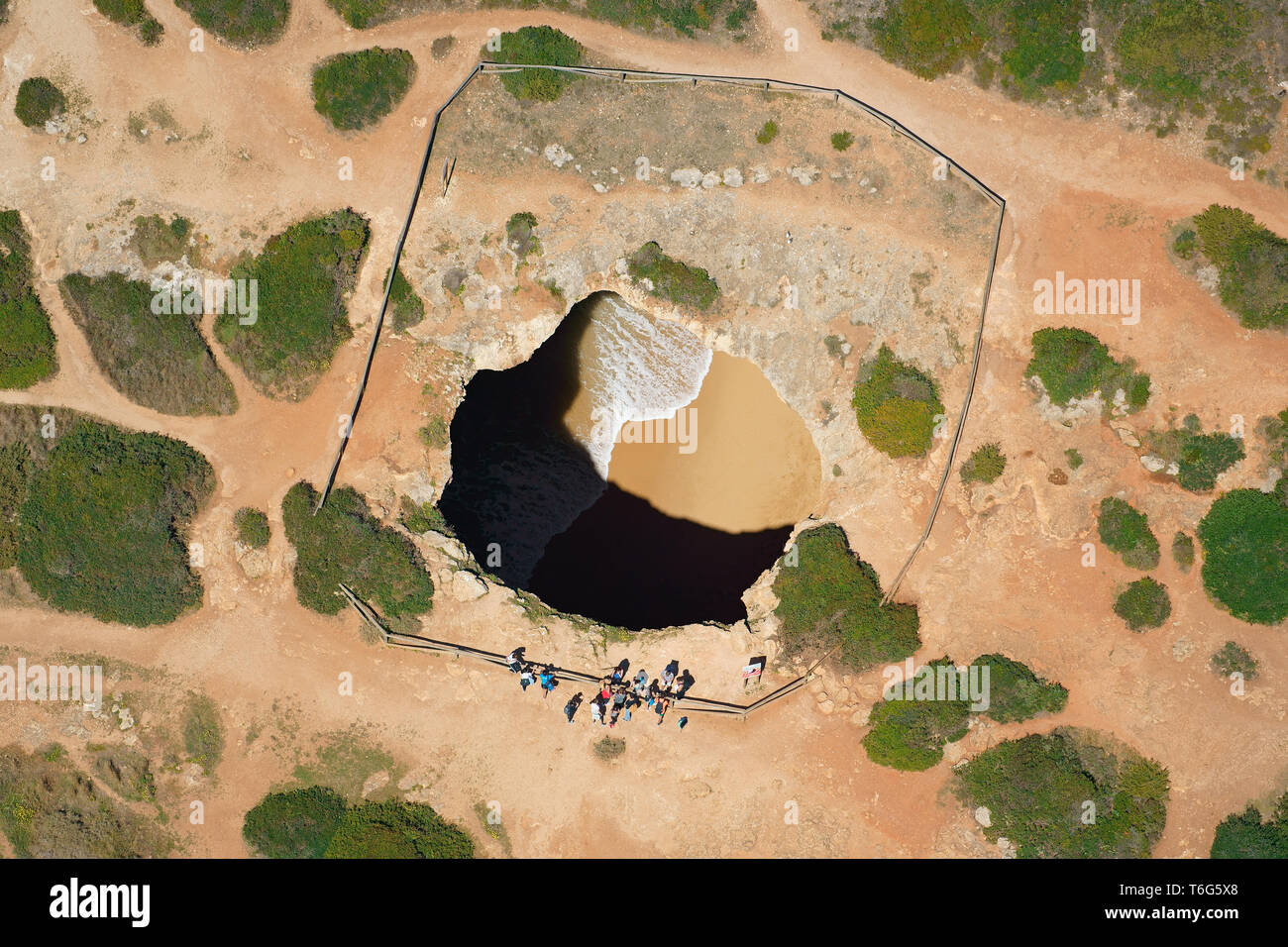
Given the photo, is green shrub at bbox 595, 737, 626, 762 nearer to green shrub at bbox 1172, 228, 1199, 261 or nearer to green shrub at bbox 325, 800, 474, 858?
green shrub at bbox 325, 800, 474, 858

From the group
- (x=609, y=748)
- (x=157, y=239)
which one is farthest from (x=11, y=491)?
(x=609, y=748)

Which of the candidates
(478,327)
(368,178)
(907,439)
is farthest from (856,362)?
(368,178)

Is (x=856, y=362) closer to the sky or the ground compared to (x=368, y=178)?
closer to the ground

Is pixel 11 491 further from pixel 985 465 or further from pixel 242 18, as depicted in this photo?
pixel 985 465

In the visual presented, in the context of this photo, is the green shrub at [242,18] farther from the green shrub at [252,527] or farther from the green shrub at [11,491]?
the green shrub at [252,527]

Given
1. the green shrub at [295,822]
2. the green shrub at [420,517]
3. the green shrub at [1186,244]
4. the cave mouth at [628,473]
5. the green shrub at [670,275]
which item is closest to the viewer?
the green shrub at [1186,244]

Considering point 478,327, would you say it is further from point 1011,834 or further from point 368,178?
point 1011,834

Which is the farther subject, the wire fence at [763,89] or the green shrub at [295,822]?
the wire fence at [763,89]

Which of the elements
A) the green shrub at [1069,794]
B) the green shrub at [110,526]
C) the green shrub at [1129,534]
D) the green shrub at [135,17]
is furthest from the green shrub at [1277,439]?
the green shrub at [135,17]
